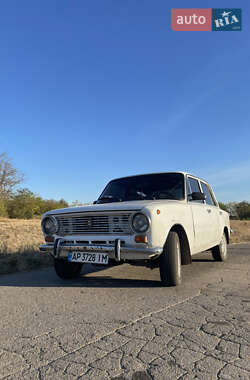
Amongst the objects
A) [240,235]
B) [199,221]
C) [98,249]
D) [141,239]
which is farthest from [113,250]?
[240,235]

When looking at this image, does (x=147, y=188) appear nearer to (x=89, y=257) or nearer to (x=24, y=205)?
(x=89, y=257)

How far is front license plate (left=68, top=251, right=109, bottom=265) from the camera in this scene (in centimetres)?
410

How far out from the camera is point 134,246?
394 centimetres

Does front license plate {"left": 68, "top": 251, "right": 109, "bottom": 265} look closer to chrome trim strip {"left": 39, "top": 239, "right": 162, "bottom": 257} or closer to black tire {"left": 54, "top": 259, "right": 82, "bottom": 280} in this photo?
chrome trim strip {"left": 39, "top": 239, "right": 162, "bottom": 257}

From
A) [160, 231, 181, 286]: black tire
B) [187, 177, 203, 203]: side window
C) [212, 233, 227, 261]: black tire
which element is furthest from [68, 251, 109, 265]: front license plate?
[212, 233, 227, 261]: black tire

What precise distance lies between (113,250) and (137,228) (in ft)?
1.42

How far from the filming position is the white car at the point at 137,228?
3930 mm

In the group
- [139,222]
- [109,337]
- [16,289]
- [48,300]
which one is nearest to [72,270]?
[16,289]

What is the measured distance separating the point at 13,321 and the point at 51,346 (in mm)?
835

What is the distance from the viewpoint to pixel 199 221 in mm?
5324

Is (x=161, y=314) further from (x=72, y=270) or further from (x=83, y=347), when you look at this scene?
(x=72, y=270)

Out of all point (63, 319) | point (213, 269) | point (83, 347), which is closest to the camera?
point (83, 347)

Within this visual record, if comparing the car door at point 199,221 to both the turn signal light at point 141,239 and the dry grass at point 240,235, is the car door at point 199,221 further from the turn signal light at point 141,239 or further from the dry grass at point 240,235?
the dry grass at point 240,235

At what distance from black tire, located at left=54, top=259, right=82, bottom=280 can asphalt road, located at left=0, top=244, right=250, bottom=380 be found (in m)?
0.31
